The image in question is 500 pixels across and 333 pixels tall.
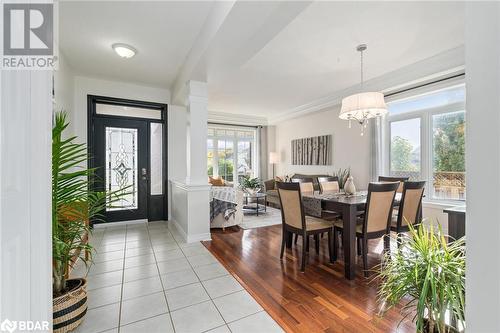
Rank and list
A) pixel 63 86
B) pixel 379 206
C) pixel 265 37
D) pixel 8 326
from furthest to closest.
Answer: pixel 63 86 → pixel 379 206 → pixel 265 37 → pixel 8 326

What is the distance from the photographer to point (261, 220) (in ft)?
15.7

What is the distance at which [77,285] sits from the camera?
1.69 m

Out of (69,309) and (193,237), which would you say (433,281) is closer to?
(69,309)

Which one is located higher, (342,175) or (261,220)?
(342,175)

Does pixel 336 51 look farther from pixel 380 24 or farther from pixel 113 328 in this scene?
pixel 113 328

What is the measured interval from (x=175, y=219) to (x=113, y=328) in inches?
111

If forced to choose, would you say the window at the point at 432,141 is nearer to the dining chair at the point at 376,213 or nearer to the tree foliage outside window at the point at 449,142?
Result: the tree foliage outside window at the point at 449,142

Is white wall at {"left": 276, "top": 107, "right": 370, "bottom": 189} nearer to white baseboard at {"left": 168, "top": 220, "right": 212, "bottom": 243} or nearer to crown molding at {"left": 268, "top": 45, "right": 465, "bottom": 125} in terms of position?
crown molding at {"left": 268, "top": 45, "right": 465, "bottom": 125}

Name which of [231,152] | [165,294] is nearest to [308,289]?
[165,294]

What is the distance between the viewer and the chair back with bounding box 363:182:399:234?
7.70 ft

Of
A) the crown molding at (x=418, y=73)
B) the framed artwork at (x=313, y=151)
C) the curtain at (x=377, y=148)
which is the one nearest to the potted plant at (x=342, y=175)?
the framed artwork at (x=313, y=151)

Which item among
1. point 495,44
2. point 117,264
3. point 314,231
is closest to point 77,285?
point 117,264

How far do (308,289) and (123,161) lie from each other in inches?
160

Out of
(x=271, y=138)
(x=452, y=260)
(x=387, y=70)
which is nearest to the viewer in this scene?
(x=452, y=260)
